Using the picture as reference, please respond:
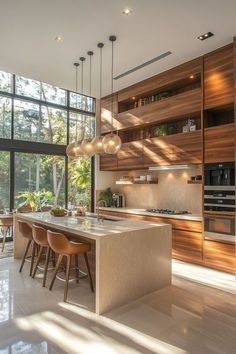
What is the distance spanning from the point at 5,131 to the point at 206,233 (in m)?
4.65

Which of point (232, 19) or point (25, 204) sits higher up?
point (232, 19)

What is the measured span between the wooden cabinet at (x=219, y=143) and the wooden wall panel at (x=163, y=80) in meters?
1.16

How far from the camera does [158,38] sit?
152 inches

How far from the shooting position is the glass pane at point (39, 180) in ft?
19.7

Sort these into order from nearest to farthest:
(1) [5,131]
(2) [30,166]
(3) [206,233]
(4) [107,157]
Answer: (3) [206,233]
(1) [5,131]
(2) [30,166]
(4) [107,157]

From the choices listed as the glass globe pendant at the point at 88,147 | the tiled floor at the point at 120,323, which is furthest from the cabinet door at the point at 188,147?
the tiled floor at the point at 120,323

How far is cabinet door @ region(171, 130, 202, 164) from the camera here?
4.52m

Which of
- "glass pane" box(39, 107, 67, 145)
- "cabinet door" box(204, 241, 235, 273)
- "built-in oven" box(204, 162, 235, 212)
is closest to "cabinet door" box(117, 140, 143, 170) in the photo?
"glass pane" box(39, 107, 67, 145)

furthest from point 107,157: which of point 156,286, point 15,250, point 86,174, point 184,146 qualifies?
point 156,286

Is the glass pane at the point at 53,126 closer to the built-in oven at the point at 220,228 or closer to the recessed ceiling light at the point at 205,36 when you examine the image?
the recessed ceiling light at the point at 205,36

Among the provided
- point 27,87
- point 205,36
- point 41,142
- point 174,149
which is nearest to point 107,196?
point 41,142

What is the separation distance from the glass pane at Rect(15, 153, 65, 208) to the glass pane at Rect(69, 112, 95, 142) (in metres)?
0.70

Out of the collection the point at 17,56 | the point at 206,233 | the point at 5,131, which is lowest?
the point at 206,233

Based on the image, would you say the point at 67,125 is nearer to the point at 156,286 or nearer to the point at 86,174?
the point at 86,174
